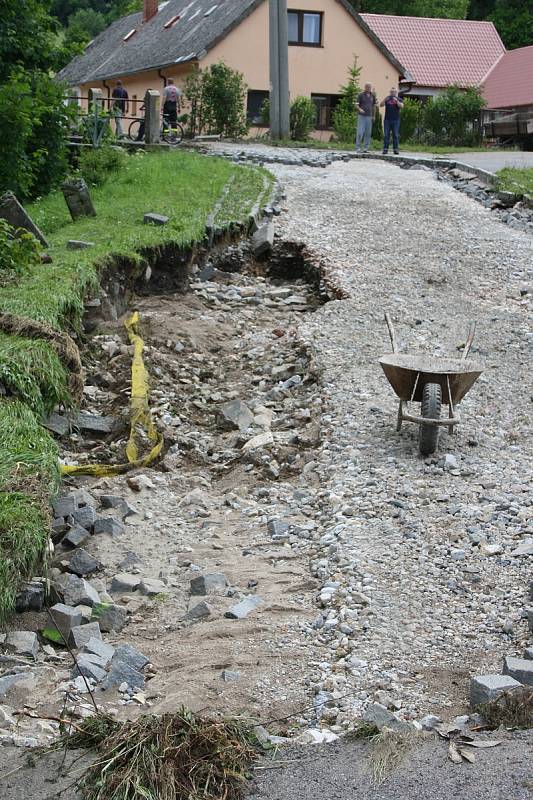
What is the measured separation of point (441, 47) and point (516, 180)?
33.4 m

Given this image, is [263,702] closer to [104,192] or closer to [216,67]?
[104,192]

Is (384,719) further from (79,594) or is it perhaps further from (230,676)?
(79,594)

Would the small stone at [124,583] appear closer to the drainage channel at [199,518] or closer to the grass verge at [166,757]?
the drainage channel at [199,518]

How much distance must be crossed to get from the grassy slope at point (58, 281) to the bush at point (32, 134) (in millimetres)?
519

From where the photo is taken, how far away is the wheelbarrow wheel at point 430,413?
25.5 feet

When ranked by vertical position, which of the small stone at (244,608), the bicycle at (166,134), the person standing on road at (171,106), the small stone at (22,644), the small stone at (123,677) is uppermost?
the person standing on road at (171,106)

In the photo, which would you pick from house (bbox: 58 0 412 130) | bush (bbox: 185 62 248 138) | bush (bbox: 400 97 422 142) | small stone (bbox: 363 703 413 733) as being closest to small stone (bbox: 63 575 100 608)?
small stone (bbox: 363 703 413 733)

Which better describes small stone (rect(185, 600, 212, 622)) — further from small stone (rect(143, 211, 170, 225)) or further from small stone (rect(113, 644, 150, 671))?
small stone (rect(143, 211, 170, 225))

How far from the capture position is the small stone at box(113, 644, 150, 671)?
520 centimetres

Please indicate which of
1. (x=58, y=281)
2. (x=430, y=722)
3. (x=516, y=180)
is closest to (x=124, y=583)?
(x=430, y=722)

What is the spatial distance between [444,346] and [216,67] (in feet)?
71.6

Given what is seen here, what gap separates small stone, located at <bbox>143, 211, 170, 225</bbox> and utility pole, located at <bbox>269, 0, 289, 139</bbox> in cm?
1466

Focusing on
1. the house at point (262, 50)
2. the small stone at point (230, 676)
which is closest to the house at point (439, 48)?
the house at point (262, 50)

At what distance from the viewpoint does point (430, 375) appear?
310 inches
